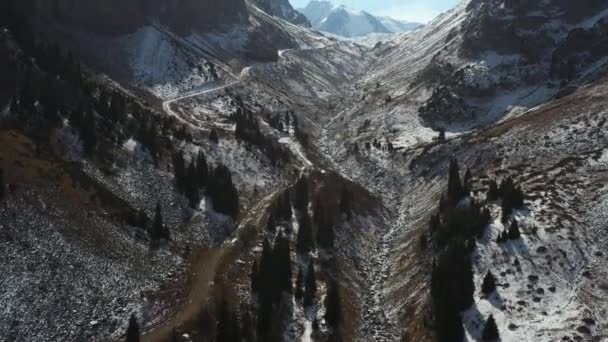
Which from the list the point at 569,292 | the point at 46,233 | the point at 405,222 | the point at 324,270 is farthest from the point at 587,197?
the point at 46,233

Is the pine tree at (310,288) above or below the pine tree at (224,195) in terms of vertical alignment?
above

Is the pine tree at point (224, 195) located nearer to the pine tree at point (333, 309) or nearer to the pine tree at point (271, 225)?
the pine tree at point (271, 225)

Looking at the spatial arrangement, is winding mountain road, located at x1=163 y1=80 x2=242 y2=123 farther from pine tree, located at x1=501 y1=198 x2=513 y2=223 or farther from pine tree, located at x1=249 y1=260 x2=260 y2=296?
pine tree, located at x1=501 y1=198 x2=513 y2=223

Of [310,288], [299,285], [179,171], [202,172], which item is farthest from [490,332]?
[179,171]

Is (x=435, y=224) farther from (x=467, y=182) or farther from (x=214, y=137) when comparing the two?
(x=214, y=137)

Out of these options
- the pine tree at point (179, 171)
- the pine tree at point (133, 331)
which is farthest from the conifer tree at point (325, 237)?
the pine tree at point (133, 331)

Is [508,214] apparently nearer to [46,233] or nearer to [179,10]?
[46,233]

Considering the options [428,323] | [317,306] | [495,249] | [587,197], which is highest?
[587,197]
